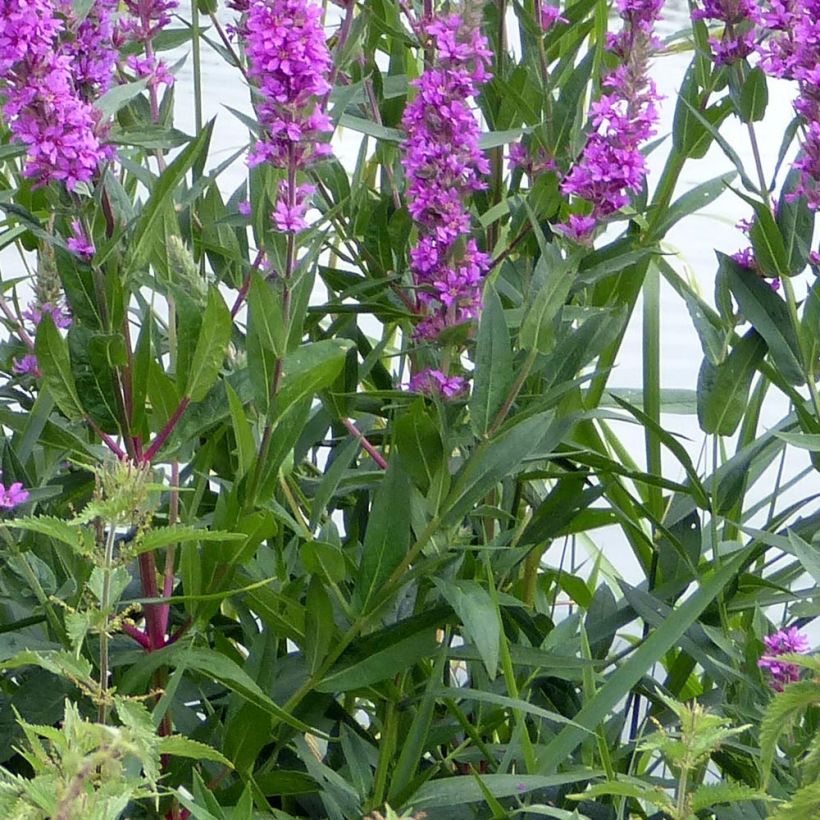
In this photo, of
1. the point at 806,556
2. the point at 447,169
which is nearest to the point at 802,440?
the point at 806,556

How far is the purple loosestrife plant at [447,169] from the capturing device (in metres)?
0.89

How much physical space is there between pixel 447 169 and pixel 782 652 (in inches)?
16.3

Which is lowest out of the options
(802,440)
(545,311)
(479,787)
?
(479,787)

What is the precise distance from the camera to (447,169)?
2.94ft

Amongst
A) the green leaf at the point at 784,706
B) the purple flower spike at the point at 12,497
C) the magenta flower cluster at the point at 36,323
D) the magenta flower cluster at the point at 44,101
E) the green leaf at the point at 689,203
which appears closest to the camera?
the green leaf at the point at 784,706

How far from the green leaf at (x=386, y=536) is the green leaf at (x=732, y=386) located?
0.30 m

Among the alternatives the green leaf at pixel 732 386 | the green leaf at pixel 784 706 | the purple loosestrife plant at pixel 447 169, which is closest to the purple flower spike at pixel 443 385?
the purple loosestrife plant at pixel 447 169

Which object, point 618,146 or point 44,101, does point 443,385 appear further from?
point 44,101

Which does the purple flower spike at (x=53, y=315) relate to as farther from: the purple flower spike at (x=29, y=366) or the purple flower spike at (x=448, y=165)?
the purple flower spike at (x=448, y=165)

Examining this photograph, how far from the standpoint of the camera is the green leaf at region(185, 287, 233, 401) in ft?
2.65

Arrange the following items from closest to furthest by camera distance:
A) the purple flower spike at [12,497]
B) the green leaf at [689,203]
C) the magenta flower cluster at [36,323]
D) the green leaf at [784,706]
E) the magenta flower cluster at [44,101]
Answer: the green leaf at [784,706], the magenta flower cluster at [44,101], the purple flower spike at [12,497], the magenta flower cluster at [36,323], the green leaf at [689,203]

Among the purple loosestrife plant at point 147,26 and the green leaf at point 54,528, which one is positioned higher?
the purple loosestrife plant at point 147,26

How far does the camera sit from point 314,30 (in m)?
0.77

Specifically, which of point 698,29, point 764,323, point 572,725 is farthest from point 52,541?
point 698,29
